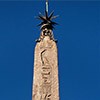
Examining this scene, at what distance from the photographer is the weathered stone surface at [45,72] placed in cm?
1109

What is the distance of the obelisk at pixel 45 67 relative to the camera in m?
11.1

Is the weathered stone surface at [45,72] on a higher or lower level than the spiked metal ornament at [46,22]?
lower

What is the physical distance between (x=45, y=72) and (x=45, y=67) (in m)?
0.18

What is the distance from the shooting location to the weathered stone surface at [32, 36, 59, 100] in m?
11.1

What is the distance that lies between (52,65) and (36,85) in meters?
0.82

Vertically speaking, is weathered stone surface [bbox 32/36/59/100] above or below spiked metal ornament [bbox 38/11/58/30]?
below

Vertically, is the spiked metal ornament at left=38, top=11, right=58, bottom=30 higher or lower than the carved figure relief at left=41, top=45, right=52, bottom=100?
higher

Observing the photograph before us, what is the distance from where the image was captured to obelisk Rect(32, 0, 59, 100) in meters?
11.1

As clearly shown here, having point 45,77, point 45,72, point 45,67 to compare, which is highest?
point 45,67

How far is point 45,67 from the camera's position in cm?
1158

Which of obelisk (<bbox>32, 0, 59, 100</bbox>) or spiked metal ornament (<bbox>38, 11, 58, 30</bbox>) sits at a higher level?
spiked metal ornament (<bbox>38, 11, 58, 30</bbox>)

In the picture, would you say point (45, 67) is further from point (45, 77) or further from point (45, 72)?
point (45, 77)

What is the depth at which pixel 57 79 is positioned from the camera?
11.4 metres

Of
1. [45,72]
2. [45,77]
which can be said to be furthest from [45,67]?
[45,77]
